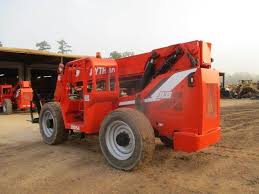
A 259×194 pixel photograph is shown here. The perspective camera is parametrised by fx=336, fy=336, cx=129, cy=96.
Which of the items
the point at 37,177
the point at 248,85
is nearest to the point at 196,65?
the point at 37,177

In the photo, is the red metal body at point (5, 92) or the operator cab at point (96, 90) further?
the red metal body at point (5, 92)

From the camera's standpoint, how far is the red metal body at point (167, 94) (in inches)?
207

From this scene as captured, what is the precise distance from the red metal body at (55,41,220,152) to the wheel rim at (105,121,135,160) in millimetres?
512

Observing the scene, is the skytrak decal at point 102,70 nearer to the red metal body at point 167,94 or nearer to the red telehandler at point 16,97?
the red metal body at point 167,94

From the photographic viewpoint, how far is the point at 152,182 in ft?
16.2

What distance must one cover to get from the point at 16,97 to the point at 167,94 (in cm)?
1520

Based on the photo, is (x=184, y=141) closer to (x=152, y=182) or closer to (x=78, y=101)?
(x=152, y=182)

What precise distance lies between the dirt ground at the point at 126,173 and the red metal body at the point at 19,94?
11.0 meters

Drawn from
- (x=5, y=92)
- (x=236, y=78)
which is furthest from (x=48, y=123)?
(x=236, y=78)

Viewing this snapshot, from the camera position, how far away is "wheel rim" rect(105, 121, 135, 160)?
5625 mm

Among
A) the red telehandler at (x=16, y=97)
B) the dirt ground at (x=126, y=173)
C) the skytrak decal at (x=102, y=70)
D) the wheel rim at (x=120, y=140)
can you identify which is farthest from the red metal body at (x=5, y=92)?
the wheel rim at (x=120, y=140)

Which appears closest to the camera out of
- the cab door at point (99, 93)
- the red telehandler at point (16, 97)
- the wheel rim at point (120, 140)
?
the wheel rim at point (120, 140)

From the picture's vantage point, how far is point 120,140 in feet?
18.7

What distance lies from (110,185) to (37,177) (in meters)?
1.28
